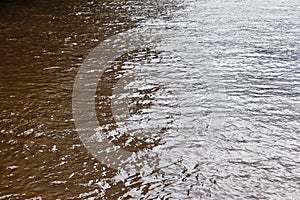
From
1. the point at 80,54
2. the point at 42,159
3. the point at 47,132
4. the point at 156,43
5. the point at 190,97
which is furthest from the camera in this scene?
the point at 156,43

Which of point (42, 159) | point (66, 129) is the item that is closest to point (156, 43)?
point (66, 129)

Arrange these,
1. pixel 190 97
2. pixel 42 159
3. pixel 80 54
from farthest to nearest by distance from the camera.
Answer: pixel 80 54, pixel 190 97, pixel 42 159

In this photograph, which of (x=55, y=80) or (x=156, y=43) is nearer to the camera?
(x=55, y=80)

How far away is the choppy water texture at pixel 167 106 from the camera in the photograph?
2.61 feet

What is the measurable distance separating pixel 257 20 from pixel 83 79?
864 millimetres

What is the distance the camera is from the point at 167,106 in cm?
108

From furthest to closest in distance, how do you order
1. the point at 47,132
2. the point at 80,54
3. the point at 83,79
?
the point at 80,54 → the point at 83,79 → the point at 47,132

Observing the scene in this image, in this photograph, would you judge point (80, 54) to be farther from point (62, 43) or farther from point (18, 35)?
point (18, 35)

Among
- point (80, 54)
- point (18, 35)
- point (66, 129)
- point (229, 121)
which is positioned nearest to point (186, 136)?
point (229, 121)

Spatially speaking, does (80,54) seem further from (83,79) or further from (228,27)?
(228,27)

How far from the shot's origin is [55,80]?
1248 mm

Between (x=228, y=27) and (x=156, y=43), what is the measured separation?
32cm

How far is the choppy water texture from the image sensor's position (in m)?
0.80

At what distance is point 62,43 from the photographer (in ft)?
5.07
